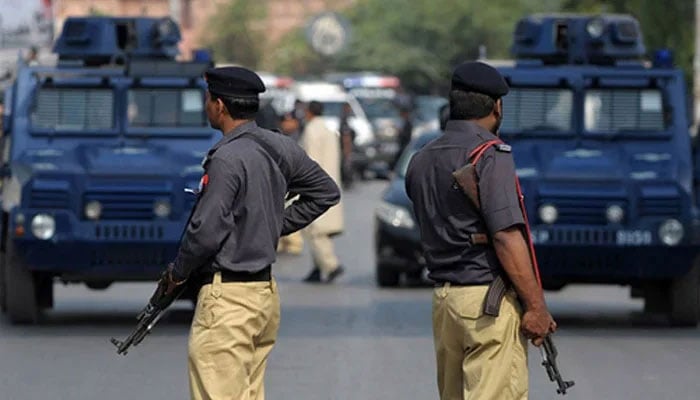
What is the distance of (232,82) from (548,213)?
747 centimetres

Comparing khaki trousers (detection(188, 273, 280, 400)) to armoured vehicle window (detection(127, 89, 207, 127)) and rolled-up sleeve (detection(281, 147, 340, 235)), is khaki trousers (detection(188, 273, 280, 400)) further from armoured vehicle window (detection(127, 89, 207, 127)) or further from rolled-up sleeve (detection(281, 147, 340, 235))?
armoured vehicle window (detection(127, 89, 207, 127))

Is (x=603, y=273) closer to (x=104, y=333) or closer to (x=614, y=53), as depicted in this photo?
(x=614, y=53)

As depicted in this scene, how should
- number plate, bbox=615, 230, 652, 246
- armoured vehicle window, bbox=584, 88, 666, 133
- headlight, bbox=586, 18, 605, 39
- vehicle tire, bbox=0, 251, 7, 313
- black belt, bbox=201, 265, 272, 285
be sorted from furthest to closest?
1. headlight, bbox=586, 18, 605, 39
2. armoured vehicle window, bbox=584, 88, 666, 133
3. vehicle tire, bbox=0, 251, 7, 313
4. number plate, bbox=615, 230, 652, 246
5. black belt, bbox=201, 265, 272, 285

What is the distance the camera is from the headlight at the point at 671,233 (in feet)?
48.1

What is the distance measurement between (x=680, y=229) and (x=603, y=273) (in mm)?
655

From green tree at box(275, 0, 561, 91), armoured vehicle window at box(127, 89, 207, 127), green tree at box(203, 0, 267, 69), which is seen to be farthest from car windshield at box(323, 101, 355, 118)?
green tree at box(203, 0, 267, 69)

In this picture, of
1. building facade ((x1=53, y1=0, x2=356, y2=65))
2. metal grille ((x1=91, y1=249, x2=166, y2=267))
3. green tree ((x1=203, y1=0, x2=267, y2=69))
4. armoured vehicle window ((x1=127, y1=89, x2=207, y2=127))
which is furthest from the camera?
building facade ((x1=53, y1=0, x2=356, y2=65))

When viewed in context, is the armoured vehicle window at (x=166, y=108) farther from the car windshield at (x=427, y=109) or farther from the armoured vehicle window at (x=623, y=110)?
the car windshield at (x=427, y=109)

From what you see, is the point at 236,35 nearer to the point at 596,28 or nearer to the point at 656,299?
the point at 596,28

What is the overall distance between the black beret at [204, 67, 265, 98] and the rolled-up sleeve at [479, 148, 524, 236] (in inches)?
37.0

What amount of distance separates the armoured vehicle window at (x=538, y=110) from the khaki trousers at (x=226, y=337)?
848 cm

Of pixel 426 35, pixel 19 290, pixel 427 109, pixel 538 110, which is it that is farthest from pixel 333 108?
pixel 426 35

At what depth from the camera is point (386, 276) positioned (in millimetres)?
19094

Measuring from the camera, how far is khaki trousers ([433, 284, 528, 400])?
7.33 metres
